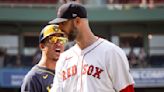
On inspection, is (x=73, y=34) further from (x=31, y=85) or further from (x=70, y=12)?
(x=31, y=85)

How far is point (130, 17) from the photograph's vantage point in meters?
21.2

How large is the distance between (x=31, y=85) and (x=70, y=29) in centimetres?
93

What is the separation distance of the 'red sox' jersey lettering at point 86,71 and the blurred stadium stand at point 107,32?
51.1 ft

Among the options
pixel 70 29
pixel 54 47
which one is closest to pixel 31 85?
pixel 54 47

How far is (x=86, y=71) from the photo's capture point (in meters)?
3.71

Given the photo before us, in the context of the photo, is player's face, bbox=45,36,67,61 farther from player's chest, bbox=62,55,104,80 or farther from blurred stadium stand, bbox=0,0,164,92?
blurred stadium stand, bbox=0,0,164,92

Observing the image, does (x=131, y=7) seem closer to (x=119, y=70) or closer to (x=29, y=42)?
(x=29, y=42)

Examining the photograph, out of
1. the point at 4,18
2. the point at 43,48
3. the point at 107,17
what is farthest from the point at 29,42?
the point at 43,48

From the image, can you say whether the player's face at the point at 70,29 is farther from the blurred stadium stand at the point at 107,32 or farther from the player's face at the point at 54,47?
the blurred stadium stand at the point at 107,32

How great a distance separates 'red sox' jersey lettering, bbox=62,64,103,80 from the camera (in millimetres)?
3672

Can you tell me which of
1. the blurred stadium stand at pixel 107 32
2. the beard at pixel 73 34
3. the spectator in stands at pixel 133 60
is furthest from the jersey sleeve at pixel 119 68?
the spectator in stands at pixel 133 60

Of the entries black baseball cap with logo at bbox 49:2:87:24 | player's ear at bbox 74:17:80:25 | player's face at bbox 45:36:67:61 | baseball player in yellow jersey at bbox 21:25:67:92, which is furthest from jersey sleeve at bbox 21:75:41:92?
player's ear at bbox 74:17:80:25

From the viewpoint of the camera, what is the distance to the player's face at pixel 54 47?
4.58m

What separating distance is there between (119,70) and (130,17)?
1766cm
